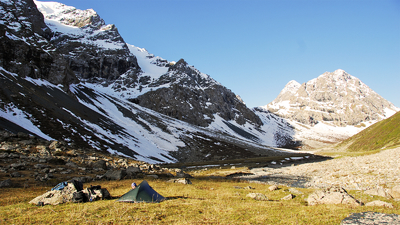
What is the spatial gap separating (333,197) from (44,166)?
3238 centimetres

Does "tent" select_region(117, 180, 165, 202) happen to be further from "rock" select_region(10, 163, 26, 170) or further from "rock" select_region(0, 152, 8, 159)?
"rock" select_region(0, 152, 8, 159)

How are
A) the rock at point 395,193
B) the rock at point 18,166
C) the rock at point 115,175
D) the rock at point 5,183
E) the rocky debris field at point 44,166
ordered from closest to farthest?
1. the rock at point 395,193
2. the rock at point 5,183
3. the rocky debris field at point 44,166
4. the rock at point 18,166
5. the rock at point 115,175

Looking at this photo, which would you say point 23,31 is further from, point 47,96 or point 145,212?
point 145,212

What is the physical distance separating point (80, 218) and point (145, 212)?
10.9 ft

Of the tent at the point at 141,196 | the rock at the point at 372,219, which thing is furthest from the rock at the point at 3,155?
the rock at the point at 372,219

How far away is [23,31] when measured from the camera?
430ft

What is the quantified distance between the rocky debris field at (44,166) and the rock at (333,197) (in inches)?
887

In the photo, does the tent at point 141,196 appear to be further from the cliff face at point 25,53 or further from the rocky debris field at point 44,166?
the cliff face at point 25,53

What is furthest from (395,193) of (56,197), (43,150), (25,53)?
(25,53)

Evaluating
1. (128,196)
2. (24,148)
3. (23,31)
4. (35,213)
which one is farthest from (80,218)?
(23,31)

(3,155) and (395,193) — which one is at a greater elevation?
(395,193)

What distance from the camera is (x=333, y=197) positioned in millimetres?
14766

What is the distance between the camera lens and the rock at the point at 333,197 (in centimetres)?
1415

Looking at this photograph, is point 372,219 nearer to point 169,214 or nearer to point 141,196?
point 169,214
